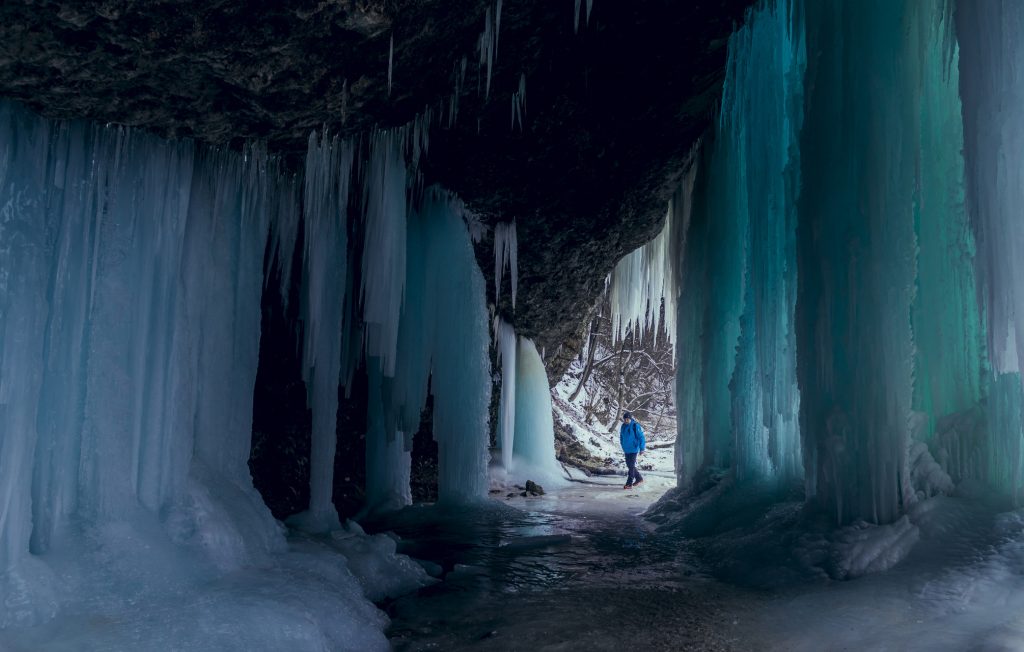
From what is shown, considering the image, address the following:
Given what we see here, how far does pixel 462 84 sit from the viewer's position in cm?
565

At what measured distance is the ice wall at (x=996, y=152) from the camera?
367 centimetres

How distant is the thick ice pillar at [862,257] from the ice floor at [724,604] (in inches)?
22.9

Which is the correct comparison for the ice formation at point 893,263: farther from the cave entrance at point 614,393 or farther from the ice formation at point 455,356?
the cave entrance at point 614,393

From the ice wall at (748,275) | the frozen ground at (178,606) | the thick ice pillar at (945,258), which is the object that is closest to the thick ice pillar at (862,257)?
the thick ice pillar at (945,258)

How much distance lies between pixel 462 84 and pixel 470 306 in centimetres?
355

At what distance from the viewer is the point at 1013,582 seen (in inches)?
138

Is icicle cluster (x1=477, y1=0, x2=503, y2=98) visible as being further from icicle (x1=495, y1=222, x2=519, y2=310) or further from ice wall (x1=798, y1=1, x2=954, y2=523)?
icicle (x1=495, y1=222, x2=519, y2=310)

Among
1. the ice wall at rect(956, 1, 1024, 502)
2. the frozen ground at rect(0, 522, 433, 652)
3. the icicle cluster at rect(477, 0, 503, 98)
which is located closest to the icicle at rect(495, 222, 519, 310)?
the icicle cluster at rect(477, 0, 503, 98)

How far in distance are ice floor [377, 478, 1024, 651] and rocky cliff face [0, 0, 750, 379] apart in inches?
131

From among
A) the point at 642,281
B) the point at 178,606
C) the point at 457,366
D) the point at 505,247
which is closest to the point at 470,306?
the point at 457,366

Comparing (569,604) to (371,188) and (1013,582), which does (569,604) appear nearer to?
(1013,582)

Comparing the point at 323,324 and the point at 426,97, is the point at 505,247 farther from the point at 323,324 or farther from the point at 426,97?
the point at 426,97

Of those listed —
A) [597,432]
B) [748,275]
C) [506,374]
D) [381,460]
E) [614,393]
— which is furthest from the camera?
[614,393]

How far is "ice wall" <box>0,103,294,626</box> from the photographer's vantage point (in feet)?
10.9
